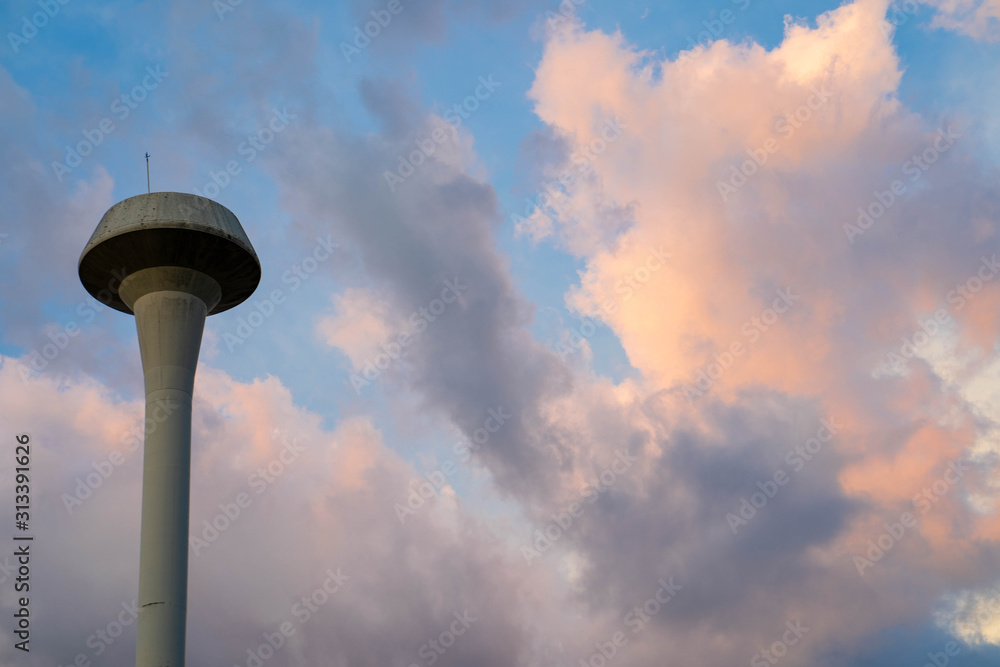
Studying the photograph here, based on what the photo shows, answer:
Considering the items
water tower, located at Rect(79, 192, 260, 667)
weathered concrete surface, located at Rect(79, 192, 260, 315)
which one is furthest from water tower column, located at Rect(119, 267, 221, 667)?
weathered concrete surface, located at Rect(79, 192, 260, 315)

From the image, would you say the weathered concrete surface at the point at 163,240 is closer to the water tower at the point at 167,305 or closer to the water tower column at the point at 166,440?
the water tower at the point at 167,305

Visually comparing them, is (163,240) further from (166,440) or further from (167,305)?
(166,440)

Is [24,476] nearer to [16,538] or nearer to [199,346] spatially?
[16,538]

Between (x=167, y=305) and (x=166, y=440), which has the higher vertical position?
(x=167, y=305)

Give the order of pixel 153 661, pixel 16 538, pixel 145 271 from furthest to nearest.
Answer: pixel 145 271, pixel 16 538, pixel 153 661

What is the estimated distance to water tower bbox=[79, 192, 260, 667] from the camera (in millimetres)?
38969

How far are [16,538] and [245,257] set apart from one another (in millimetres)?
15260

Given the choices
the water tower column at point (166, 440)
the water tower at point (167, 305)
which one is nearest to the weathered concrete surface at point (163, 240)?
the water tower at point (167, 305)

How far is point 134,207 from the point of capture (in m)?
42.2

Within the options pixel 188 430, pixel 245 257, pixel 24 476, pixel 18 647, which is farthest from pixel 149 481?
pixel 245 257

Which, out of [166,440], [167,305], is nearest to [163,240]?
[167,305]

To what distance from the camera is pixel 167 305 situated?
42.4m

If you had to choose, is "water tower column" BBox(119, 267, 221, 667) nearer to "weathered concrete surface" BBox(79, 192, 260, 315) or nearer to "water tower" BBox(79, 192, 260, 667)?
"water tower" BBox(79, 192, 260, 667)

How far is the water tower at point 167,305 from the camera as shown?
39.0 meters
